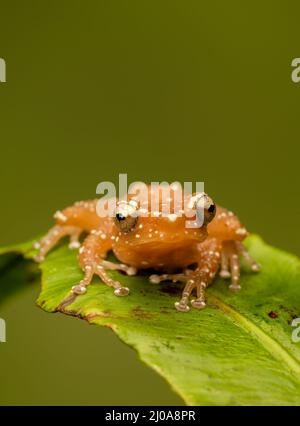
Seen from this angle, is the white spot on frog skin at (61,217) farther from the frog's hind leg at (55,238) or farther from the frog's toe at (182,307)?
the frog's toe at (182,307)

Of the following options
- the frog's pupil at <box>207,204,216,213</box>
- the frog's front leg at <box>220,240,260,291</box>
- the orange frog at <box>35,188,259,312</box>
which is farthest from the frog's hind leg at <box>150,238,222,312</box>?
the frog's pupil at <box>207,204,216,213</box>

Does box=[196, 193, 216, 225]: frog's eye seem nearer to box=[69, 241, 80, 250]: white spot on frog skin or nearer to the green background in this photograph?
box=[69, 241, 80, 250]: white spot on frog skin

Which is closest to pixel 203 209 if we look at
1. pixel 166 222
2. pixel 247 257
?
pixel 166 222

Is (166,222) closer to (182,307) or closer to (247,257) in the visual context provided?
(182,307)

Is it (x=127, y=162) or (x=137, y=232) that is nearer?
(x=137, y=232)
